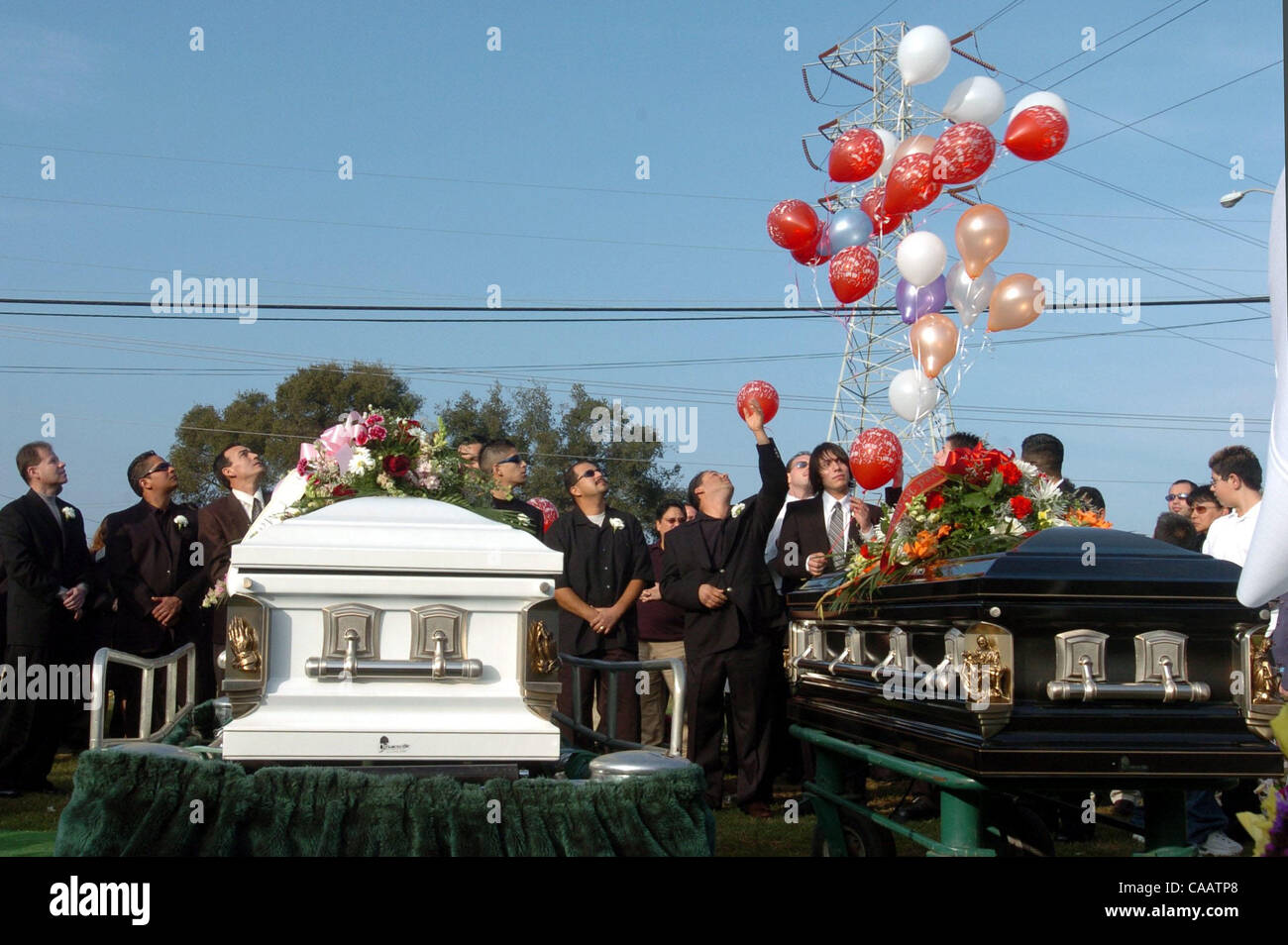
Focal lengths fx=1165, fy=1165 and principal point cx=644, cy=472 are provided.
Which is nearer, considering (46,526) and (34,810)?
(34,810)

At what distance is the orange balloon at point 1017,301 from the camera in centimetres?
852

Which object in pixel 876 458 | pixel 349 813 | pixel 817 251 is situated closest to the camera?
pixel 349 813

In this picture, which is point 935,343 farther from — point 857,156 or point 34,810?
point 34,810

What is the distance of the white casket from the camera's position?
281 cm

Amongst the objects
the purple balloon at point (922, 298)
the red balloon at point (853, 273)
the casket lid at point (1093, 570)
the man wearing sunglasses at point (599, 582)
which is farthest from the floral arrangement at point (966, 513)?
the purple balloon at point (922, 298)

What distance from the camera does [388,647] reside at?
9.57 feet

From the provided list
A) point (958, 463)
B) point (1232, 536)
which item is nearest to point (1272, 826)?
point (958, 463)

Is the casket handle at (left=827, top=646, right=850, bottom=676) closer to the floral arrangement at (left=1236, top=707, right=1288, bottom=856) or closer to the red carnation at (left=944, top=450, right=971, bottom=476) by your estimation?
the red carnation at (left=944, top=450, right=971, bottom=476)

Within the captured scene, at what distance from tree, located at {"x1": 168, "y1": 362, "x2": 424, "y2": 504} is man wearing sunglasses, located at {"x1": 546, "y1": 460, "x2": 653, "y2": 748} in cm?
2460

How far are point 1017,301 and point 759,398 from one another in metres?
3.85

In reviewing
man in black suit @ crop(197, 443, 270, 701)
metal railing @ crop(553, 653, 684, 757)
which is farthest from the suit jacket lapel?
metal railing @ crop(553, 653, 684, 757)

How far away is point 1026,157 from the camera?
888 centimetres

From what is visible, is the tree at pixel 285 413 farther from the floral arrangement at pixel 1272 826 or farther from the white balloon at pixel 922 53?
the floral arrangement at pixel 1272 826
